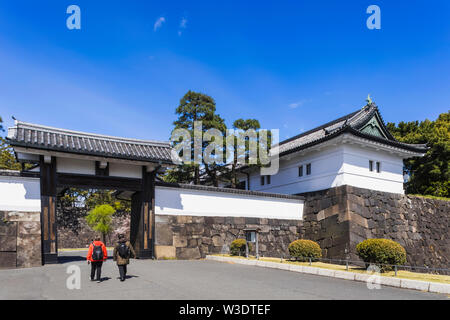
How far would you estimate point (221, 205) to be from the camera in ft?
61.3

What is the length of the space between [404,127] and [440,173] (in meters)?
6.52

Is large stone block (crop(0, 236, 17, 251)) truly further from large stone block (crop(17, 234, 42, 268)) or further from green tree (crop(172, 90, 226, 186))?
green tree (crop(172, 90, 226, 186))

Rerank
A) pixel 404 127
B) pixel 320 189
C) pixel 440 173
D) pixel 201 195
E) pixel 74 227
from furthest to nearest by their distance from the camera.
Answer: pixel 404 127
pixel 74 227
pixel 440 173
pixel 320 189
pixel 201 195

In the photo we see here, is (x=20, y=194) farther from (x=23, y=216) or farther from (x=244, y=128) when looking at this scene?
(x=244, y=128)

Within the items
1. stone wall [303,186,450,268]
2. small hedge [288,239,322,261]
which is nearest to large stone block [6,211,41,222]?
small hedge [288,239,322,261]

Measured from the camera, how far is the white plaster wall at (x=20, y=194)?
529 inches

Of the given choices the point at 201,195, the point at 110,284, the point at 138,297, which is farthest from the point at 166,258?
the point at 138,297

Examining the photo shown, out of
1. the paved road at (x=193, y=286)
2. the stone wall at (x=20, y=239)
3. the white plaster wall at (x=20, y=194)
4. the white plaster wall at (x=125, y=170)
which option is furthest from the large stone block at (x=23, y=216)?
the white plaster wall at (x=125, y=170)

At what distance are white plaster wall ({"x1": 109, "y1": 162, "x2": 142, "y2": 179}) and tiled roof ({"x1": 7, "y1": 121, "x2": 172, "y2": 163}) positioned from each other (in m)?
0.70

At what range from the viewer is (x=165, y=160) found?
52.8 ft

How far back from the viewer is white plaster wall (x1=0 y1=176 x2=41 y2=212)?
1344cm

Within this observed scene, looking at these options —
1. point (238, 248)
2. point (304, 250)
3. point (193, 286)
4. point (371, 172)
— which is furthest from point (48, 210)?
point (371, 172)

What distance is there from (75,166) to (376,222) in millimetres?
16772
